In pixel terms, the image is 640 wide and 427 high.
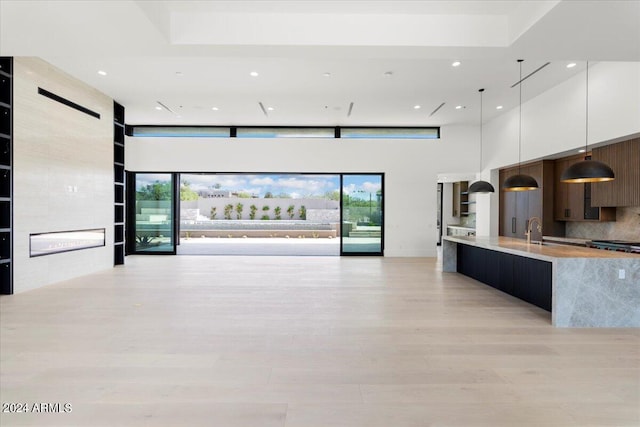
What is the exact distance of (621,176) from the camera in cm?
553

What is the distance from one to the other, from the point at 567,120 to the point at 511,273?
3.08 m

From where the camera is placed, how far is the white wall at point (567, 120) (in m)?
5.11

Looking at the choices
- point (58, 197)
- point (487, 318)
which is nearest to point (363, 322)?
point (487, 318)

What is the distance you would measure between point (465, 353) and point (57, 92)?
290 inches

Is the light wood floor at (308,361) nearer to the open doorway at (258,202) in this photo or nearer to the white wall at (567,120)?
the white wall at (567,120)

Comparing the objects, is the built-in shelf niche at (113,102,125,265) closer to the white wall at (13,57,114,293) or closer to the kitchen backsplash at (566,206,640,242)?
the white wall at (13,57,114,293)

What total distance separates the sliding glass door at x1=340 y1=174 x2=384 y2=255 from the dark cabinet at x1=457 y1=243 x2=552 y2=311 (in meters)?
2.95

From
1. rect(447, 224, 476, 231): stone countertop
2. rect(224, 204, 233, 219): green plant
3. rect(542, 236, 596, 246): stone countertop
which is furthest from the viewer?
rect(224, 204, 233, 219): green plant

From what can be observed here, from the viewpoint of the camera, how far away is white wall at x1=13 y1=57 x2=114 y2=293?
542cm

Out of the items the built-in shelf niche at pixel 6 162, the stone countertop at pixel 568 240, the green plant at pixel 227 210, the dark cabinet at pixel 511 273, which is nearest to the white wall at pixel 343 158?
the dark cabinet at pixel 511 273

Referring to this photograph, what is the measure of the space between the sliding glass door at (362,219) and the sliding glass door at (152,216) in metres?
4.86

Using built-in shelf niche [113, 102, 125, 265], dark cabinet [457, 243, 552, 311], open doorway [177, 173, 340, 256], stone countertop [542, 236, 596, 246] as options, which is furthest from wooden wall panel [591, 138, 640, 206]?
open doorway [177, 173, 340, 256]

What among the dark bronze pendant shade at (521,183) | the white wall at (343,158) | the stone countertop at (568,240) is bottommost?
the stone countertop at (568,240)

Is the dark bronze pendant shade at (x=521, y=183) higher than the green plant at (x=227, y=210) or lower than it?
higher
